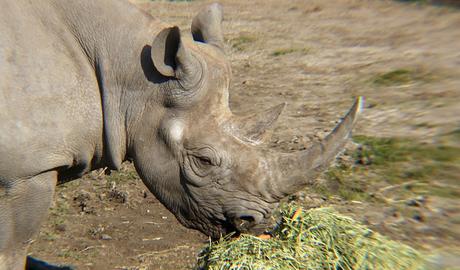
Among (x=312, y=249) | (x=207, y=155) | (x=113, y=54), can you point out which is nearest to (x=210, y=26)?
(x=113, y=54)

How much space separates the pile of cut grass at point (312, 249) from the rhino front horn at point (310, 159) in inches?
7.5

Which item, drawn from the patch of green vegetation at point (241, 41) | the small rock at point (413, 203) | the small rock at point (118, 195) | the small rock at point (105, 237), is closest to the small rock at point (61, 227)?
the small rock at point (105, 237)

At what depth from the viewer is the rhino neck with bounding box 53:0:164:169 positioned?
508 cm

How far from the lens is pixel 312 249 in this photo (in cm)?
488

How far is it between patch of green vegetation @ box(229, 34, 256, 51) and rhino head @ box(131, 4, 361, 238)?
5946 millimetres

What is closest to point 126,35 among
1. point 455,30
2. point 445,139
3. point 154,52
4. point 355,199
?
point 154,52

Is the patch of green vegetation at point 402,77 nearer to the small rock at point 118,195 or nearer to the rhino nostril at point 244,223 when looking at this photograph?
the small rock at point 118,195

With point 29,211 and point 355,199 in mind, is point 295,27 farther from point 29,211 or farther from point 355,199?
point 29,211

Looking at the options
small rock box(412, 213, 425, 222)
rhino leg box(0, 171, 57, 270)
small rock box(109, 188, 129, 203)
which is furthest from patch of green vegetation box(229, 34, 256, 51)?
rhino leg box(0, 171, 57, 270)

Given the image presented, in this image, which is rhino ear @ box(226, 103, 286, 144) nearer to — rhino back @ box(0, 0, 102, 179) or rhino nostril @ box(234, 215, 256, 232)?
rhino nostril @ box(234, 215, 256, 232)

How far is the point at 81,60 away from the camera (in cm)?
504

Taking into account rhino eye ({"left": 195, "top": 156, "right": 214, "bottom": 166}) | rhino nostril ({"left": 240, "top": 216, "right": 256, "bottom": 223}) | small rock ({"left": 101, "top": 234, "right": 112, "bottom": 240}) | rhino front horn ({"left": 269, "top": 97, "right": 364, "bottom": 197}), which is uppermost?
rhino front horn ({"left": 269, "top": 97, "right": 364, "bottom": 197})

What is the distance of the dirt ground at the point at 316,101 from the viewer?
6473mm

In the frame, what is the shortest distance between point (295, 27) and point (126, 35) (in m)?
6.89
